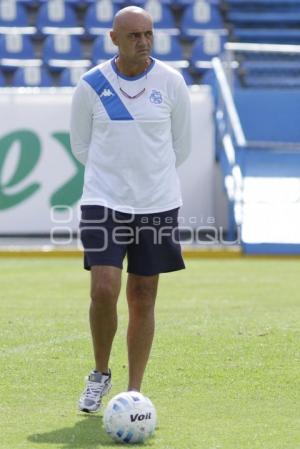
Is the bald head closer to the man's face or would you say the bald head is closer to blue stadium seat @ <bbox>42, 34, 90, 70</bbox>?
the man's face

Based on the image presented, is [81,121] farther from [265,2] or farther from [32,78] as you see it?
[265,2]

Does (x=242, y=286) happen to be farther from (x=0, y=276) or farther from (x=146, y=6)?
(x=146, y=6)

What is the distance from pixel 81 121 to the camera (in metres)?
6.74

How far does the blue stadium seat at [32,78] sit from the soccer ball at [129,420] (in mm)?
15146

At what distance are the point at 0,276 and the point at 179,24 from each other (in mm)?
10628

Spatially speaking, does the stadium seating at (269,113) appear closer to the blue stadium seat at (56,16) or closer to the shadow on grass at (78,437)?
the blue stadium seat at (56,16)

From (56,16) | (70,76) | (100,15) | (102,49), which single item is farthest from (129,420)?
(56,16)

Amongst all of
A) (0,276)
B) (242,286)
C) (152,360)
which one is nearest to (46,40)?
(0,276)

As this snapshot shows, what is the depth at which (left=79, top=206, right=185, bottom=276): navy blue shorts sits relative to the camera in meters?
6.57

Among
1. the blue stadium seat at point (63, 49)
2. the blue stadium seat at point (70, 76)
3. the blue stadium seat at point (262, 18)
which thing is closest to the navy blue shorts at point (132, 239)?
the blue stadium seat at point (70, 76)

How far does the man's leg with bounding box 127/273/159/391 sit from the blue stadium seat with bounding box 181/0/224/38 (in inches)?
→ 692

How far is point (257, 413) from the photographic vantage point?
6707 millimetres

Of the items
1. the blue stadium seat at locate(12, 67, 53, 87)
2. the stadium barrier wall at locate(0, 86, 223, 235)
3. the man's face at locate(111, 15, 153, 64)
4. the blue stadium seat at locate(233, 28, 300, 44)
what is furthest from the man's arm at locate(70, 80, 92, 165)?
the blue stadium seat at locate(233, 28, 300, 44)

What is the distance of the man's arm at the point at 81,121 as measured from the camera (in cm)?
668
